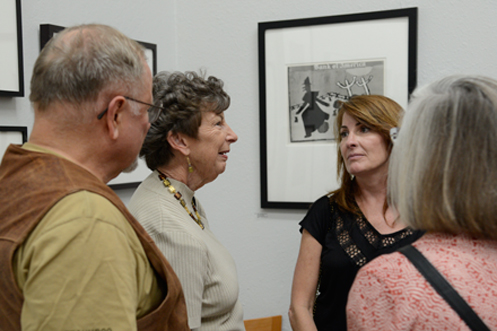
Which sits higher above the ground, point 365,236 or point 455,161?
point 455,161

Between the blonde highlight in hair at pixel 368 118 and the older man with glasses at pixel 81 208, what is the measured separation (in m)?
0.96

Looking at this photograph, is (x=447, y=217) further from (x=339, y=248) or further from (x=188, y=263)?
(x=339, y=248)

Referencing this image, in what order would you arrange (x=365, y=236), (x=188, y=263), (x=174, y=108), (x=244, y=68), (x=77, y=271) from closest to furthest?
(x=77, y=271)
(x=188, y=263)
(x=174, y=108)
(x=365, y=236)
(x=244, y=68)

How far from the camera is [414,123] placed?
79 cm

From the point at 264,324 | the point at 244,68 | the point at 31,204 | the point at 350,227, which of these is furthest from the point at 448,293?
the point at 244,68

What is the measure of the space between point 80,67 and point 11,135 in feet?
2.70

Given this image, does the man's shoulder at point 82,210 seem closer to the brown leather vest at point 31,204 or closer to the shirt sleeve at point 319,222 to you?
the brown leather vest at point 31,204

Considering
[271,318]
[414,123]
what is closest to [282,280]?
[271,318]

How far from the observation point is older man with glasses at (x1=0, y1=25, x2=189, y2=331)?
2.30 feet

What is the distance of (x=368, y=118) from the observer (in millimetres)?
1692

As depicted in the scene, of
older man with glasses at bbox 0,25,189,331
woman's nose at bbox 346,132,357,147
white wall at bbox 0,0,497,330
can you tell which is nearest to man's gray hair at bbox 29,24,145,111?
older man with glasses at bbox 0,25,189,331

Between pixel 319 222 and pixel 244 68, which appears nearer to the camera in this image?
pixel 319 222

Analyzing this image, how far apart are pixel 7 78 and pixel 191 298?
0.88 m

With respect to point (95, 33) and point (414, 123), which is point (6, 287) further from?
point (414, 123)
